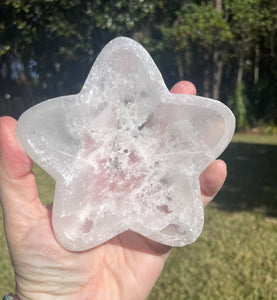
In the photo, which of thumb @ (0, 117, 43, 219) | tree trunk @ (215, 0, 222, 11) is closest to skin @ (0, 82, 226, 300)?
thumb @ (0, 117, 43, 219)

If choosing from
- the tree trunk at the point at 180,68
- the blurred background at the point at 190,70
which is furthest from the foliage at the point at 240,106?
the tree trunk at the point at 180,68

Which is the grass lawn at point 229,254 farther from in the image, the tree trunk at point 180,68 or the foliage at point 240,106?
the foliage at point 240,106

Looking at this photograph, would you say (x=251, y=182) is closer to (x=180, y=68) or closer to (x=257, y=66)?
(x=180, y=68)

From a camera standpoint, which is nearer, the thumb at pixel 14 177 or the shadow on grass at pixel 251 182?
the thumb at pixel 14 177

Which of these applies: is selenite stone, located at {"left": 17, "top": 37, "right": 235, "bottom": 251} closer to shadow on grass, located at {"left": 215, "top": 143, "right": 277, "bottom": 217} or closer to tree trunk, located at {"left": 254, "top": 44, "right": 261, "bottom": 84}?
shadow on grass, located at {"left": 215, "top": 143, "right": 277, "bottom": 217}

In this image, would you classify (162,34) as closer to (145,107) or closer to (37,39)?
(37,39)

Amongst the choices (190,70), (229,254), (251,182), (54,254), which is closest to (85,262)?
(54,254)

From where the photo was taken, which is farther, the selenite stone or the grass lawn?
the grass lawn
